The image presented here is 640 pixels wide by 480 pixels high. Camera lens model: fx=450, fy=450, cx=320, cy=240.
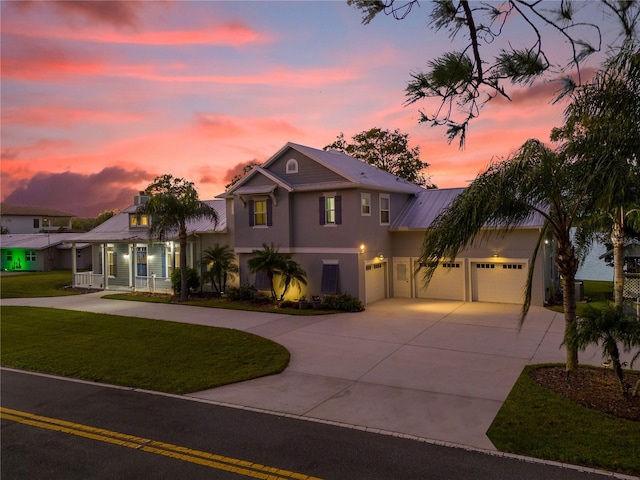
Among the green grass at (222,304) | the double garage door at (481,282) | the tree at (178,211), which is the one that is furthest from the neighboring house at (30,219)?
the double garage door at (481,282)

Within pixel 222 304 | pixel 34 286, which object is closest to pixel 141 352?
pixel 222 304

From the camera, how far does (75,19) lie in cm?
1035

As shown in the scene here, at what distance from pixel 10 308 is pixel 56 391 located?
15251 millimetres

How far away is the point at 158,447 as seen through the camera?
7195 mm

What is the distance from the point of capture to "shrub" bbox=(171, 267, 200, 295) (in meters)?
25.2

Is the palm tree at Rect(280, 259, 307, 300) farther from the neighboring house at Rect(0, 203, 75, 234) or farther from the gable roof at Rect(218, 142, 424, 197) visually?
the neighboring house at Rect(0, 203, 75, 234)

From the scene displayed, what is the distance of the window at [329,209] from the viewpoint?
21625mm

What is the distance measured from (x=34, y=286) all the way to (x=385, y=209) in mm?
24903

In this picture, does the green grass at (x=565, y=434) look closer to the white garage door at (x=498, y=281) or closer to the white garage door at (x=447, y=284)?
the white garage door at (x=498, y=281)

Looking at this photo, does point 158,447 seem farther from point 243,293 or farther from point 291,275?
point 243,293

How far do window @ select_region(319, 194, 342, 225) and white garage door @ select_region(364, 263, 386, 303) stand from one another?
2.76 m

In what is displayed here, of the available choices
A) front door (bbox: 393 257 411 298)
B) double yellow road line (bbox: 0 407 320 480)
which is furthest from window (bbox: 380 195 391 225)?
double yellow road line (bbox: 0 407 320 480)

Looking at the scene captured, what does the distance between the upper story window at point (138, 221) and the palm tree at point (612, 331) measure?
87.5 ft

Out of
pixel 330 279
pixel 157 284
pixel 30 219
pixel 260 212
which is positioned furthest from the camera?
pixel 30 219
